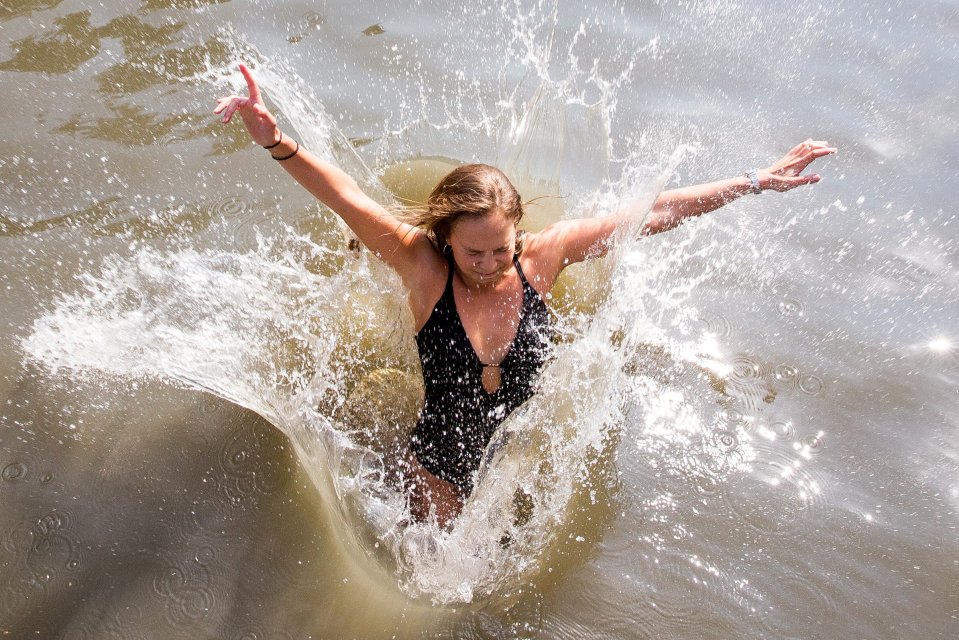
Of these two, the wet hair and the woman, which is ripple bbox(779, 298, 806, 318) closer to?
the woman

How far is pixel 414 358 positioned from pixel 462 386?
0.44 m

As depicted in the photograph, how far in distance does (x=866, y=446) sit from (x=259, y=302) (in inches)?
114

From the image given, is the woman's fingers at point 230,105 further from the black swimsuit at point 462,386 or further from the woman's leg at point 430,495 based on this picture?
the woman's leg at point 430,495

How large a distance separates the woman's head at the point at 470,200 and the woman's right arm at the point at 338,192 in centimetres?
11

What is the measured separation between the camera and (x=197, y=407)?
10.9 feet

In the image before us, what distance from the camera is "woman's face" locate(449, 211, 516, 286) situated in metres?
2.77

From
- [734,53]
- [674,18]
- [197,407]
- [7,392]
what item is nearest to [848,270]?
[734,53]

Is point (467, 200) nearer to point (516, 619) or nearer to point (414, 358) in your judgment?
point (414, 358)

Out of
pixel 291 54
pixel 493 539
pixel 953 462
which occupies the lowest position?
pixel 493 539

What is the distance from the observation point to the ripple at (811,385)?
3691mm

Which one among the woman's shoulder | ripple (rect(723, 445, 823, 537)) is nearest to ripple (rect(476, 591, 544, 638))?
ripple (rect(723, 445, 823, 537))

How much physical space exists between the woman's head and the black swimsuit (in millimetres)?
300

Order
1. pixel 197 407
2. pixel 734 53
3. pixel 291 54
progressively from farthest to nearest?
pixel 734 53
pixel 291 54
pixel 197 407

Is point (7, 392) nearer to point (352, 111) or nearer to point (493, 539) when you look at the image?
point (493, 539)
